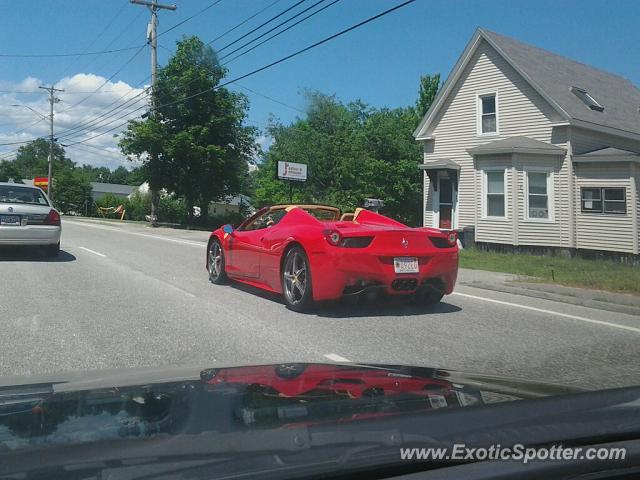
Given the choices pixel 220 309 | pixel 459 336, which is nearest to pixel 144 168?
pixel 220 309

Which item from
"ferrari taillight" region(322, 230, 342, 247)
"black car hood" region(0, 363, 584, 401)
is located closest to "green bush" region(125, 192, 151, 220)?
"ferrari taillight" region(322, 230, 342, 247)

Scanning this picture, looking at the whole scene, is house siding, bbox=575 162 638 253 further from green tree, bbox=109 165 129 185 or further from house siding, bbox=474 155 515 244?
green tree, bbox=109 165 129 185

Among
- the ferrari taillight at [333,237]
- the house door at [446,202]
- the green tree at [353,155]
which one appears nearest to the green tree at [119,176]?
the green tree at [353,155]

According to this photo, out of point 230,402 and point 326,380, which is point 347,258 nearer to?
point 326,380

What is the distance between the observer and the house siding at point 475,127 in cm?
1883

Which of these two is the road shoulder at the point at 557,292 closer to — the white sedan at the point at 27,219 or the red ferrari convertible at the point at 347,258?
the red ferrari convertible at the point at 347,258

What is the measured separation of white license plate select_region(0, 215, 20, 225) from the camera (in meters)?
11.9

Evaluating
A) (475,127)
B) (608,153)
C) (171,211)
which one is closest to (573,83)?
(475,127)

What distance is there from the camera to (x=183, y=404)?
243 centimetres

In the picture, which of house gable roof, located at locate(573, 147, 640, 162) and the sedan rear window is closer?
the sedan rear window

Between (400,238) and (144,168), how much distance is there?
2939cm

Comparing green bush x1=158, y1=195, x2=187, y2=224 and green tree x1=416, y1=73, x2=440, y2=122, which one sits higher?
green tree x1=416, y1=73, x2=440, y2=122

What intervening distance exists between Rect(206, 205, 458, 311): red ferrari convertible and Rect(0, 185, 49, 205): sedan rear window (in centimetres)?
674

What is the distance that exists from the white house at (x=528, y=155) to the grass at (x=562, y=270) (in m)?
1.76
